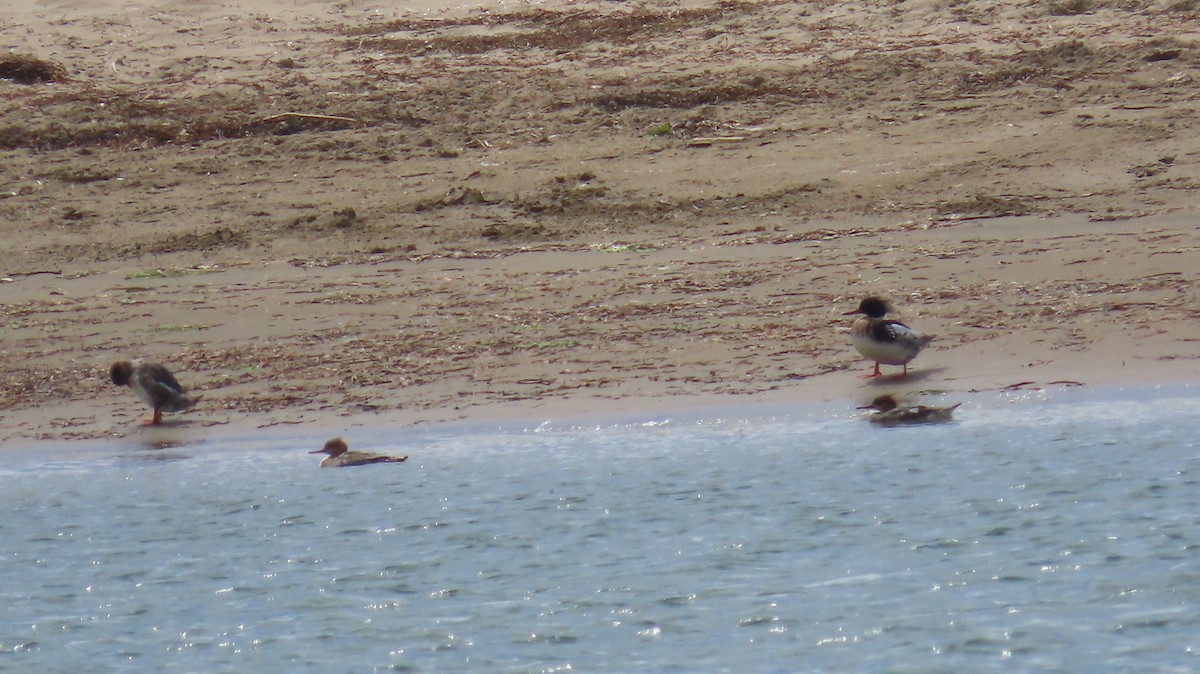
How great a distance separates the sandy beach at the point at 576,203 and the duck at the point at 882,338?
19cm

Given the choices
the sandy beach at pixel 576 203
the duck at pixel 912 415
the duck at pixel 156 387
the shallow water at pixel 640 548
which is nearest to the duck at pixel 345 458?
the shallow water at pixel 640 548

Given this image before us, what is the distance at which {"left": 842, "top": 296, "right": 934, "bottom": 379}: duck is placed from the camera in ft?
29.9

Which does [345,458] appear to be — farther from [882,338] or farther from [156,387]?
[882,338]

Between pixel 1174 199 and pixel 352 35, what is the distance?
25.3 feet

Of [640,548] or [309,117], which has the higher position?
[309,117]

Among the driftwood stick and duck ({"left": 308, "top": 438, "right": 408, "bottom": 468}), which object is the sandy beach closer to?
the driftwood stick

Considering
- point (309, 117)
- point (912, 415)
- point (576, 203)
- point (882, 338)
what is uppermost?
point (309, 117)

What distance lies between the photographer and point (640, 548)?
290 inches

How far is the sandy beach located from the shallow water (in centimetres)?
63

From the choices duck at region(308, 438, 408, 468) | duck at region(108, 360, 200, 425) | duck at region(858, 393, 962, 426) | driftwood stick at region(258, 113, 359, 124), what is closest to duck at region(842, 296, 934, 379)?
duck at region(858, 393, 962, 426)

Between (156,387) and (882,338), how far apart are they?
12.4ft

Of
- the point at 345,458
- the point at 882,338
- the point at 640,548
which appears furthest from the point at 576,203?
the point at 640,548

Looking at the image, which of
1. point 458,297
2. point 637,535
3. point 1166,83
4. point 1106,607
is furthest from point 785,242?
point 1106,607

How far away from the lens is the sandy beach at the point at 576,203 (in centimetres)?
984
